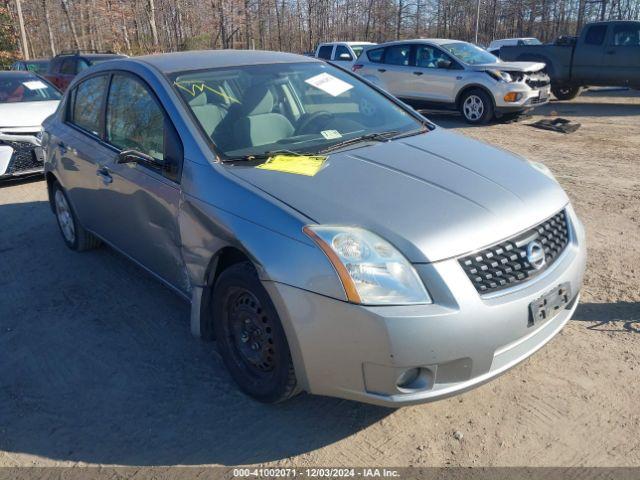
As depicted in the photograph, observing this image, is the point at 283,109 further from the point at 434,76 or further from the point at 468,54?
the point at 468,54

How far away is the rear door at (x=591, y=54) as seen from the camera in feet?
46.0

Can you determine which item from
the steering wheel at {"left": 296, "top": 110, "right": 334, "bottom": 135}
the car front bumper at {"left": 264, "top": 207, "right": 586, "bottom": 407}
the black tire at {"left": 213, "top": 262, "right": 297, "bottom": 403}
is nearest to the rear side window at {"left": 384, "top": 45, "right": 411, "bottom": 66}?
the steering wheel at {"left": 296, "top": 110, "right": 334, "bottom": 135}

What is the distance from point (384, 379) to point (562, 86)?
1477 cm

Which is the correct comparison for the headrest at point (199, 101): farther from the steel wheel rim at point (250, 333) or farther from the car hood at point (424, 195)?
the steel wheel rim at point (250, 333)

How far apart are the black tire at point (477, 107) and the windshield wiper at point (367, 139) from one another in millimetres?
8387

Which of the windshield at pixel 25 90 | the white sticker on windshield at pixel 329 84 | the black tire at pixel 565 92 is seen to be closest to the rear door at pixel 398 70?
the black tire at pixel 565 92

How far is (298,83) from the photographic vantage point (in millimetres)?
3934

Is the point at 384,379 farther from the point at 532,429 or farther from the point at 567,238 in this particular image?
the point at 567,238

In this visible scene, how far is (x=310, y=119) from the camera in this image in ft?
12.1

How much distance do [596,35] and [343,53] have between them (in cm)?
693

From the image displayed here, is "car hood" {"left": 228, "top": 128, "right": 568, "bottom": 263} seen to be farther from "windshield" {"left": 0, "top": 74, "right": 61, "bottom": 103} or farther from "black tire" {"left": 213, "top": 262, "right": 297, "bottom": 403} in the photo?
"windshield" {"left": 0, "top": 74, "right": 61, "bottom": 103}

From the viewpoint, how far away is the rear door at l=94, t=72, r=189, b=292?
10.8ft

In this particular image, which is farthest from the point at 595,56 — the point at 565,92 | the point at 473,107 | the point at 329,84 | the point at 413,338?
the point at 413,338

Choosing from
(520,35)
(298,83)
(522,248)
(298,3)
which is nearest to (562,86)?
(298,83)
